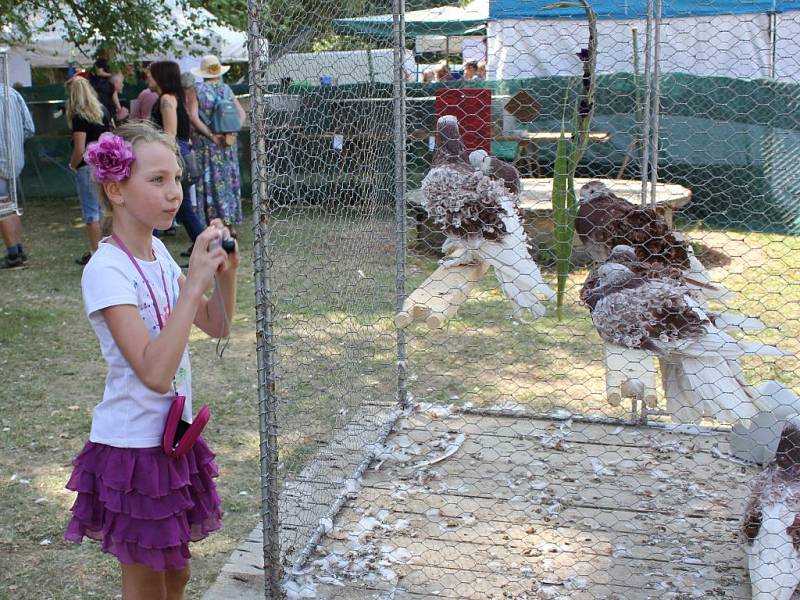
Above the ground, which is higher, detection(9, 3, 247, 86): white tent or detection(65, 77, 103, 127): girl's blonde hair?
detection(9, 3, 247, 86): white tent

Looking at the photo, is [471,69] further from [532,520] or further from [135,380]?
[135,380]

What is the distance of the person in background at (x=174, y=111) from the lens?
5652mm

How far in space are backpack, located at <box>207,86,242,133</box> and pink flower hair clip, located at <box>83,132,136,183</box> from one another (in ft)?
15.8

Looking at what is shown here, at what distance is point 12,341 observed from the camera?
452 cm

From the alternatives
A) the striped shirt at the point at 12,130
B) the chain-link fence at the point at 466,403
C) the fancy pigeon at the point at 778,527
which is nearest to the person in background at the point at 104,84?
the striped shirt at the point at 12,130

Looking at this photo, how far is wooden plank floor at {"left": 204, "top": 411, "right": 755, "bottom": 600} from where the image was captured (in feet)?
6.97

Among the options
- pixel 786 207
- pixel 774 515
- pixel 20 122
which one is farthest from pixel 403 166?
pixel 786 207

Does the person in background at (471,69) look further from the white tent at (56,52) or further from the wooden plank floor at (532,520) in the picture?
the wooden plank floor at (532,520)

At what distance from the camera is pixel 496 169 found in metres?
2.41

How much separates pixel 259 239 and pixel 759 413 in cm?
130

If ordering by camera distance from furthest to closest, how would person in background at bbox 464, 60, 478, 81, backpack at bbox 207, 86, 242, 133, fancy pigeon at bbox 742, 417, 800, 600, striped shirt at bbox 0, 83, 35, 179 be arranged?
person in background at bbox 464, 60, 478, 81, backpack at bbox 207, 86, 242, 133, striped shirt at bbox 0, 83, 35, 179, fancy pigeon at bbox 742, 417, 800, 600

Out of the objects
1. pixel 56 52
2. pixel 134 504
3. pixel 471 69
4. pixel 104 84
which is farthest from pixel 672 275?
pixel 56 52

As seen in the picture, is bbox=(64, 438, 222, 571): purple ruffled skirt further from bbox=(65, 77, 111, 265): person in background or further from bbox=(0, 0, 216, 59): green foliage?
bbox=(0, 0, 216, 59): green foliage

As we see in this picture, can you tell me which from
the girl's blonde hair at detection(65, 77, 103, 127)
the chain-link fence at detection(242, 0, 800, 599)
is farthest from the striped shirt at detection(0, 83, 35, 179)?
the chain-link fence at detection(242, 0, 800, 599)
